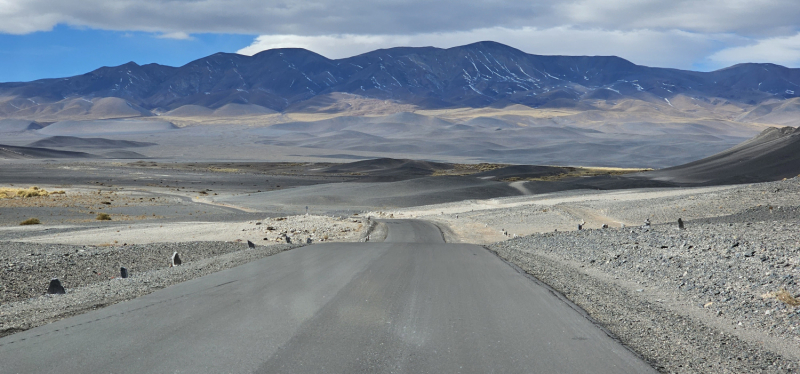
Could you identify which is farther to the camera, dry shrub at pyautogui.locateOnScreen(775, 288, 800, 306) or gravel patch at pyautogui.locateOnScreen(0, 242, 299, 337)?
gravel patch at pyautogui.locateOnScreen(0, 242, 299, 337)

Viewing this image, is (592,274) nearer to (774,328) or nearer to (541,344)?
(774,328)

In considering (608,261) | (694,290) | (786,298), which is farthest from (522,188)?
(786,298)

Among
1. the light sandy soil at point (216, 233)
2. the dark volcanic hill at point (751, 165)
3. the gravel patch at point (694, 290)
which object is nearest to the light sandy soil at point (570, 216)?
the light sandy soil at point (216, 233)

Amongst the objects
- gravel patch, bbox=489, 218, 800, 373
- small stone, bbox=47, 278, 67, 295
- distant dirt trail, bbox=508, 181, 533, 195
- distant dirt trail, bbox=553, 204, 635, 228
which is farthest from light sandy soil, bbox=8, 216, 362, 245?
distant dirt trail, bbox=508, 181, 533, 195

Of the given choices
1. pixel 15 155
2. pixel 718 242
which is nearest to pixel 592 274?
pixel 718 242

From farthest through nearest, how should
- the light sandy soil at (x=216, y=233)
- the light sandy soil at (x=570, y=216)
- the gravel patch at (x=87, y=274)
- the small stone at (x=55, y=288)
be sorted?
the light sandy soil at (x=570, y=216) → the light sandy soil at (x=216, y=233) → the small stone at (x=55, y=288) → the gravel patch at (x=87, y=274)

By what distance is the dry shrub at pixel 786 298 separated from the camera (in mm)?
6923

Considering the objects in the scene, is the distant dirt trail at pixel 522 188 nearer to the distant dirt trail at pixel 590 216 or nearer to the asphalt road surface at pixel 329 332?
the distant dirt trail at pixel 590 216

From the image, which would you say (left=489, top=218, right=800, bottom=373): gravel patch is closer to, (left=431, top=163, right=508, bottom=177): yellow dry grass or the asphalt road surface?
the asphalt road surface

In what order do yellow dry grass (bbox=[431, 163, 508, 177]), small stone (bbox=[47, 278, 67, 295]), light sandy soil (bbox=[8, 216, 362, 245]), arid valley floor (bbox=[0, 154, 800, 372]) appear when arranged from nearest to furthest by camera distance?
1. arid valley floor (bbox=[0, 154, 800, 372])
2. small stone (bbox=[47, 278, 67, 295])
3. light sandy soil (bbox=[8, 216, 362, 245])
4. yellow dry grass (bbox=[431, 163, 508, 177])

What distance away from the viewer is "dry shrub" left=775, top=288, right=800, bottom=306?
22.7 ft

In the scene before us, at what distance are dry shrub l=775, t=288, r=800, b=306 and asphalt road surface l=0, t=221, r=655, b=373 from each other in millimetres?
2443

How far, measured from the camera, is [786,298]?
7066 mm

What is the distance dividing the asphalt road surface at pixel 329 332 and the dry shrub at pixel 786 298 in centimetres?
244
